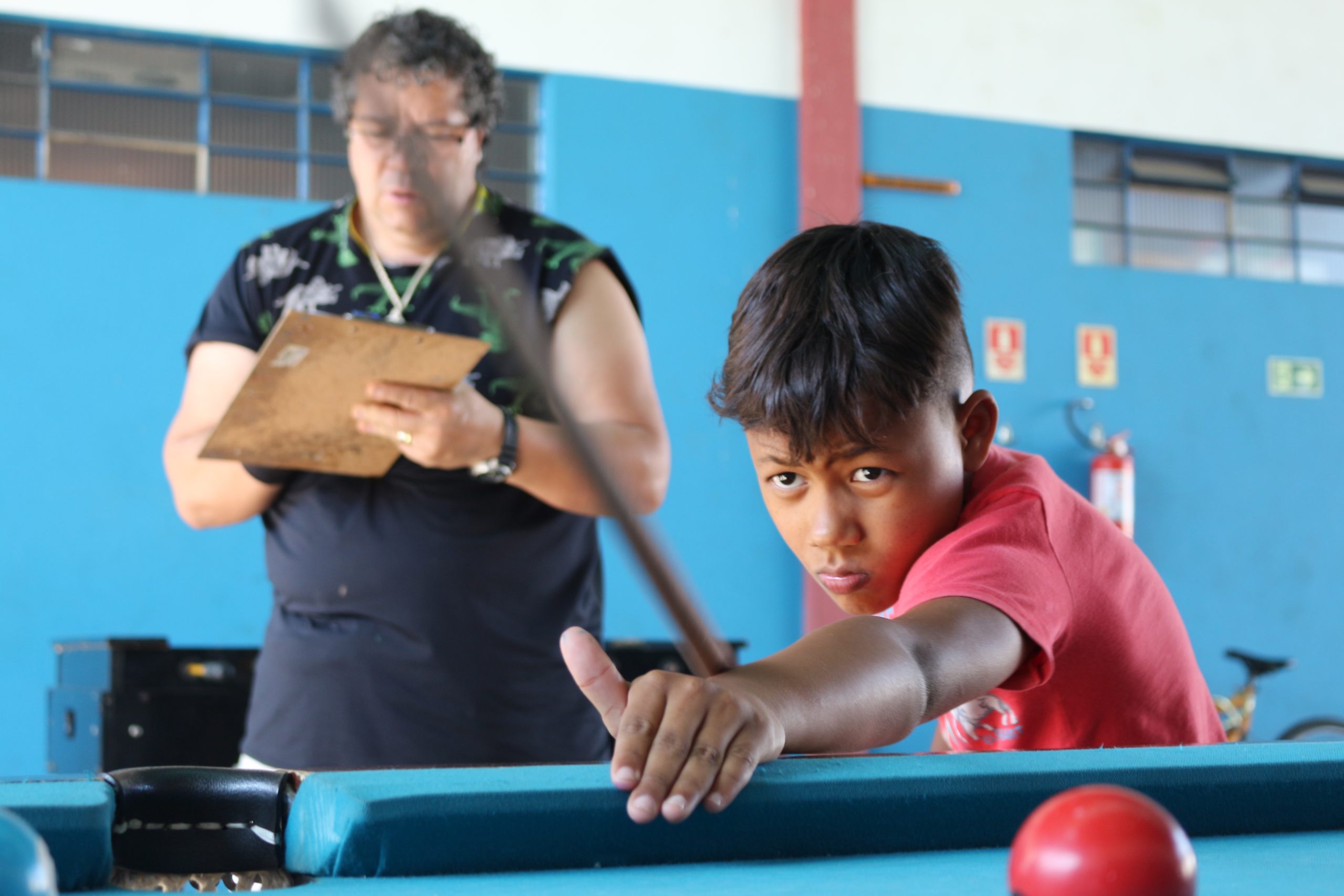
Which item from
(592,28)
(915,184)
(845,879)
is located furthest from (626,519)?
(915,184)

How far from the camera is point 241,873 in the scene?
2.72 ft

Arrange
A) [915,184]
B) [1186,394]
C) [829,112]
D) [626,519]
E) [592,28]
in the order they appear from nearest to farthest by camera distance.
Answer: [626,519] → [592,28] → [829,112] → [915,184] → [1186,394]

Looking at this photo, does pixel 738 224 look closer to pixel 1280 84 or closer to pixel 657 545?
pixel 1280 84

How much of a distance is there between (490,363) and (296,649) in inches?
18.8

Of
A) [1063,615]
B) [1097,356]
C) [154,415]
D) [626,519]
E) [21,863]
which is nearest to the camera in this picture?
[21,863]

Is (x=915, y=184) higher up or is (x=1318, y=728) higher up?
(x=915, y=184)

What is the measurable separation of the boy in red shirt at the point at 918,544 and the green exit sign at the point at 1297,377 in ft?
16.1

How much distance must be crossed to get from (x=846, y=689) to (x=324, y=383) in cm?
94

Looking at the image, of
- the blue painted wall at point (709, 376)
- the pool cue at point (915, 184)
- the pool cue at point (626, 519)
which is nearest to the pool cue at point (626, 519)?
the pool cue at point (626, 519)

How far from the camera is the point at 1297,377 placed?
18.9 ft

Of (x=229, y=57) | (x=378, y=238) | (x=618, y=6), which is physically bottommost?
(x=378, y=238)

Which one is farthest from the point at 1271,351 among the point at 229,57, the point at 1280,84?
the point at 229,57

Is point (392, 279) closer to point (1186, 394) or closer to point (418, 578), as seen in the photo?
point (418, 578)

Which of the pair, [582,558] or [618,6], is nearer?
[582,558]
